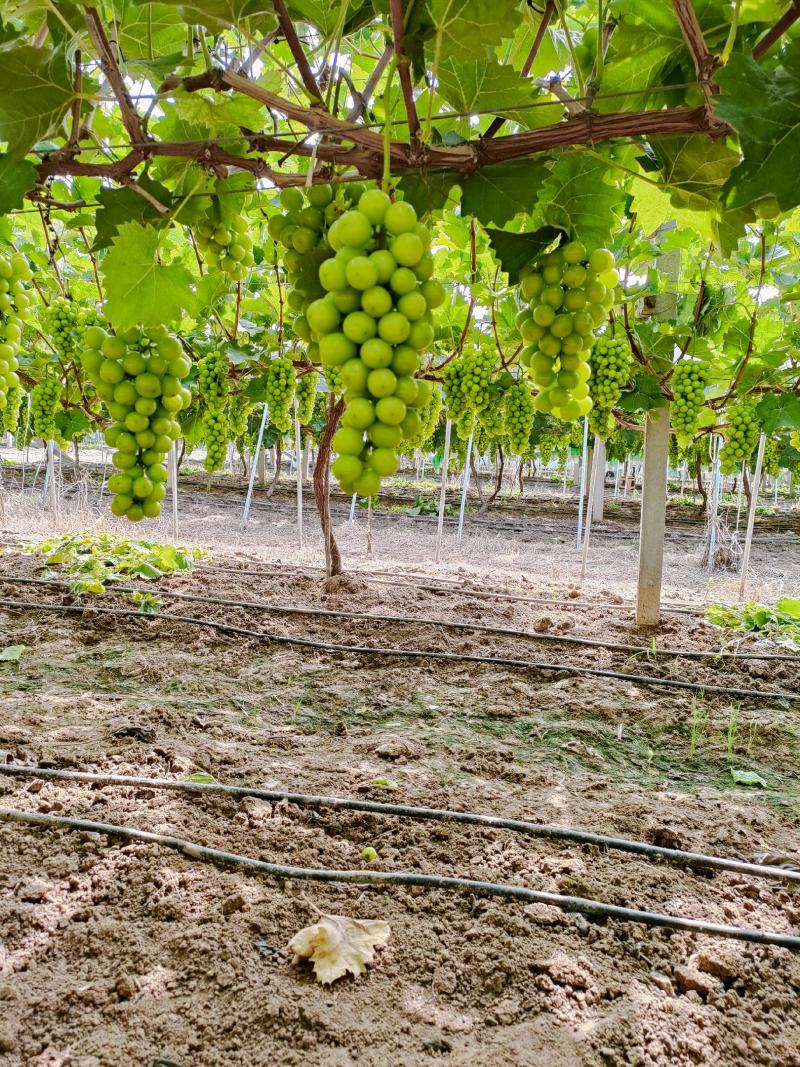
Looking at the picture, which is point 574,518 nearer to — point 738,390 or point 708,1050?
point 738,390

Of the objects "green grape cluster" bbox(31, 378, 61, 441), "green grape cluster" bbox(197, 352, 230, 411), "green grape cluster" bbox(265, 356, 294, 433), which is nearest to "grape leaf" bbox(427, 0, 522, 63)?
"green grape cluster" bbox(265, 356, 294, 433)

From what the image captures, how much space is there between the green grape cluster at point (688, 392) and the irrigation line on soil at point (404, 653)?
75.9 inches

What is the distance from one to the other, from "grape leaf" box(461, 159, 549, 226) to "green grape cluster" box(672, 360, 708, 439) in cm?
390

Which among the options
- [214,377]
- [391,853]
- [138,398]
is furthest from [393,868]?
[214,377]

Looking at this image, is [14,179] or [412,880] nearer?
[14,179]

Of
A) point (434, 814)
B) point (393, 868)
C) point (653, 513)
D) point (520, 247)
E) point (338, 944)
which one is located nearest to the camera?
point (520, 247)

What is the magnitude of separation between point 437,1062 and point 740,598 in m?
6.99

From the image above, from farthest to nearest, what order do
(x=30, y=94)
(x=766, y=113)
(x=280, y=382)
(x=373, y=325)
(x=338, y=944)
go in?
1. (x=280, y=382)
2. (x=338, y=944)
3. (x=30, y=94)
4. (x=766, y=113)
5. (x=373, y=325)

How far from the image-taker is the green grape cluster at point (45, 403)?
236 inches

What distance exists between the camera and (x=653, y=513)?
4984 mm

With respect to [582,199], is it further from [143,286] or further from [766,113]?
[143,286]

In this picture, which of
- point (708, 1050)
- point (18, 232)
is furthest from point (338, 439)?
point (18, 232)

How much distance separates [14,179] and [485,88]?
111cm

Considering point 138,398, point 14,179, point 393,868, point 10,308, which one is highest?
point 14,179
